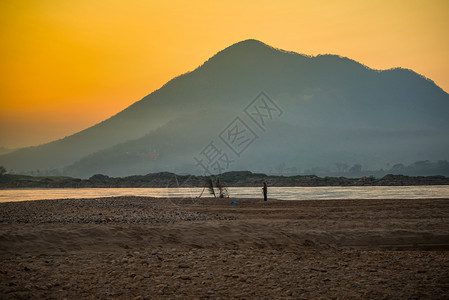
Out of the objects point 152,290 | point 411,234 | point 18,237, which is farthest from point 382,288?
point 18,237

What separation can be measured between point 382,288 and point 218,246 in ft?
20.1

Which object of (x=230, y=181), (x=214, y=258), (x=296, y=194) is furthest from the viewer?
(x=230, y=181)

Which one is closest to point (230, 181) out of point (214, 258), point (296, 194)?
point (296, 194)

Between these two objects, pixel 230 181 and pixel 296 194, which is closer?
pixel 296 194

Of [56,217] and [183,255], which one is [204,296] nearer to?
[183,255]

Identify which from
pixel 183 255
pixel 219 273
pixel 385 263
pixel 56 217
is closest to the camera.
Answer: pixel 219 273

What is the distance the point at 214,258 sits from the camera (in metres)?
11.0

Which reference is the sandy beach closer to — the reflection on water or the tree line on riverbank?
the reflection on water

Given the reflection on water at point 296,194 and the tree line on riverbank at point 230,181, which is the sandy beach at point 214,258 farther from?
the tree line on riverbank at point 230,181

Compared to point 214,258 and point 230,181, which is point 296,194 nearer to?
point 214,258

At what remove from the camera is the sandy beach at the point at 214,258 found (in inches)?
323

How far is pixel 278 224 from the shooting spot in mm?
16938

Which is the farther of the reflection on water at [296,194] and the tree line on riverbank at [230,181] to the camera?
the tree line on riverbank at [230,181]

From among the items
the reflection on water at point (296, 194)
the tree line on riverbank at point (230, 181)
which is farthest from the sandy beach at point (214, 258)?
the tree line on riverbank at point (230, 181)
